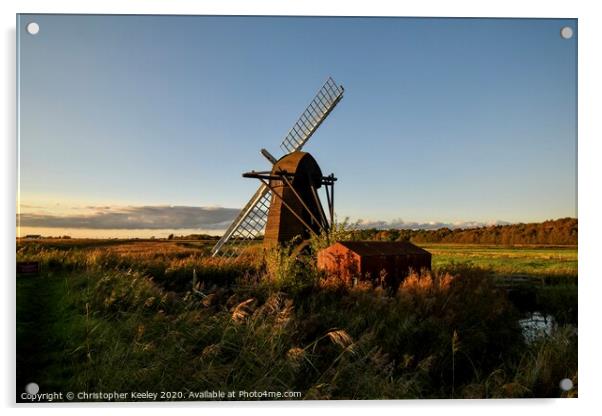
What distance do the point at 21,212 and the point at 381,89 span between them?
17.1ft

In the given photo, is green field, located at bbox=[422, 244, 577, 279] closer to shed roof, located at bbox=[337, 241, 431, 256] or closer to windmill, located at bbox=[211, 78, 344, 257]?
shed roof, located at bbox=[337, 241, 431, 256]

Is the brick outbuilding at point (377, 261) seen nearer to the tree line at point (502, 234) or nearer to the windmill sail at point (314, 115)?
the tree line at point (502, 234)

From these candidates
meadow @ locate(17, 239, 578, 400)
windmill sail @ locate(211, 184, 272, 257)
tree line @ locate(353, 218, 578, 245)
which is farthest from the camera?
windmill sail @ locate(211, 184, 272, 257)

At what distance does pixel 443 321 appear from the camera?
591cm

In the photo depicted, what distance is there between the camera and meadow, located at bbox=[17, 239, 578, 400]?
15.4 ft

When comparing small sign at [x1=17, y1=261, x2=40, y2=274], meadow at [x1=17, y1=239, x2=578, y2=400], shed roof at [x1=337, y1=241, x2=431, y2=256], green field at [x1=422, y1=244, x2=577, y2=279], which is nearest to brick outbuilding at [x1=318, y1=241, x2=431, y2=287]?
shed roof at [x1=337, y1=241, x2=431, y2=256]

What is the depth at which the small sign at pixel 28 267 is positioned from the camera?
5.13 m

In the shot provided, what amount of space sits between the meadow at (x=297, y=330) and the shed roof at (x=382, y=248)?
42 centimetres

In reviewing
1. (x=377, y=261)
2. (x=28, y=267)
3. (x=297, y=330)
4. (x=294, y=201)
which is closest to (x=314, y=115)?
(x=294, y=201)

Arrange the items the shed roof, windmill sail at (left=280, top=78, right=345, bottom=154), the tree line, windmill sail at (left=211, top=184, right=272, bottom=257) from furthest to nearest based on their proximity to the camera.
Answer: windmill sail at (left=211, top=184, right=272, bottom=257)
the shed roof
windmill sail at (left=280, top=78, right=345, bottom=154)
the tree line

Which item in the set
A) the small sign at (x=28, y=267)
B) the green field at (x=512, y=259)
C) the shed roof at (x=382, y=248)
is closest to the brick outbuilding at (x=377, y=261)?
the shed roof at (x=382, y=248)

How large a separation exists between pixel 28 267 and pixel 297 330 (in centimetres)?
359

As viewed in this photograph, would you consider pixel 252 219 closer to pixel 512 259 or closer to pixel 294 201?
pixel 294 201

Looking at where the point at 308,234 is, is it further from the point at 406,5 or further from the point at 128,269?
the point at 406,5
